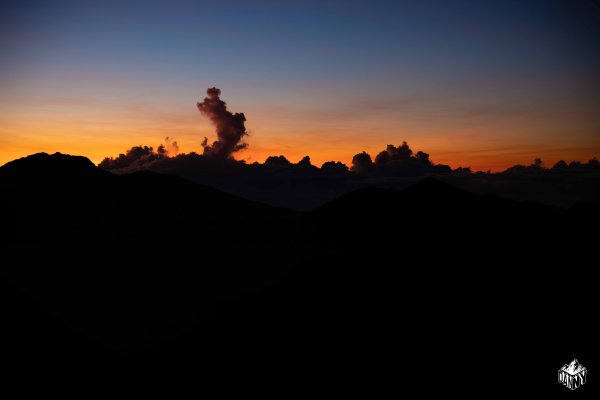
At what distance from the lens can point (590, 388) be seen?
52781mm

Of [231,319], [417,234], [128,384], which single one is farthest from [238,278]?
[128,384]

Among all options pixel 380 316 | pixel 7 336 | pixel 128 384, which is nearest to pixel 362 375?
pixel 380 316

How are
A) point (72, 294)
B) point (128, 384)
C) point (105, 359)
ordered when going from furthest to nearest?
1. point (72, 294)
2. point (105, 359)
3. point (128, 384)

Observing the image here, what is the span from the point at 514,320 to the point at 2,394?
5831 centimetres

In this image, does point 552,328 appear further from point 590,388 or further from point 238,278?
point 238,278

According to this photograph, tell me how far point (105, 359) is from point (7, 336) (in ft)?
42.0

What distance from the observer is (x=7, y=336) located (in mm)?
60062

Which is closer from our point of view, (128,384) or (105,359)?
(128,384)

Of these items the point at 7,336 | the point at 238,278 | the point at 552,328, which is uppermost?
the point at 7,336

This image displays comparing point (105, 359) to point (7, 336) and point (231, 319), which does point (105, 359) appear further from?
point (231, 319)

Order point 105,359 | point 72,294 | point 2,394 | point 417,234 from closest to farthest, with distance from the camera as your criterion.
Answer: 1. point 2,394
2. point 105,359
3. point 417,234
4. point 72,294


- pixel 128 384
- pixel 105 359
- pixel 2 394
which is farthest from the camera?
pixel 105 359

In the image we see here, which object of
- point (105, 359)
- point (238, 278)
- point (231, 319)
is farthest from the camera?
point (238, 278)

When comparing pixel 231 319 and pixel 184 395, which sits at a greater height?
pixel 231 319
